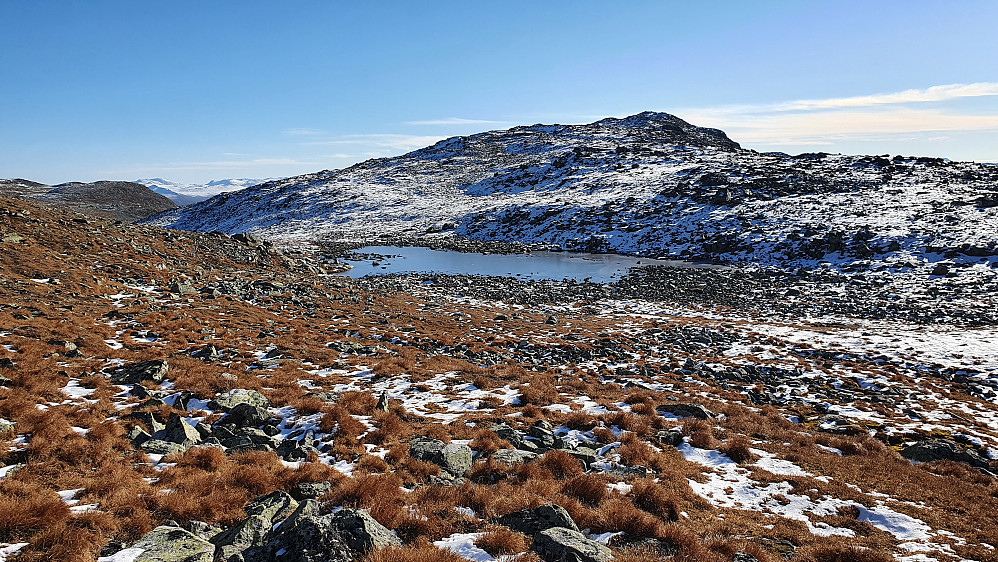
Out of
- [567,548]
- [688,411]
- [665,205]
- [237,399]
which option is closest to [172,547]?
[567,548]

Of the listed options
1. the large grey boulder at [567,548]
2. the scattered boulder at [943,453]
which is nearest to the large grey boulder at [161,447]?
the large grey boulder at [567,548]

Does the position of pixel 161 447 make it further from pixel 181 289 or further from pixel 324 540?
pixel 181 289

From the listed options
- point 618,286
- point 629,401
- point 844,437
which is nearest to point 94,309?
point 629,401

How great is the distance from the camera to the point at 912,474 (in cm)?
1098

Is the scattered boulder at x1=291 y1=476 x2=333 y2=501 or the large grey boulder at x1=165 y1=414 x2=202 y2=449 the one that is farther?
the large grey boulder at x1=165 y1=414 x2=202 y2=449

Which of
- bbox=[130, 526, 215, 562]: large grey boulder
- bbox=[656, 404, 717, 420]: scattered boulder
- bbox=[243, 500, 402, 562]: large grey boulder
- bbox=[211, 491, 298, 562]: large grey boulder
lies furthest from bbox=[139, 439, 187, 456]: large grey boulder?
bbox=[656, 404, 717, 420]: scattered boulder

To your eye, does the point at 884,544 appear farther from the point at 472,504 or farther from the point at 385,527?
the point at 385,527

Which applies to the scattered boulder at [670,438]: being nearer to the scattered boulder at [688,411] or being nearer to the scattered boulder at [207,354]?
the scattered boulder at [688,411]

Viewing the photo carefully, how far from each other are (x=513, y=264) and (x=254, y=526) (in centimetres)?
5596

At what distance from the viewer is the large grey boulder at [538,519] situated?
7.05m

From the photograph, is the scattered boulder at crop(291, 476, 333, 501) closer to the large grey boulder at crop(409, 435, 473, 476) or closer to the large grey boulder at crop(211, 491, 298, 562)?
the large grey boulder at crop(211, 491, 298, 562)

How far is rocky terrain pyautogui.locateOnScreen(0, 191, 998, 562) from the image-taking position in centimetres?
671

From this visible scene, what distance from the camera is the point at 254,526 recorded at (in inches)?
253

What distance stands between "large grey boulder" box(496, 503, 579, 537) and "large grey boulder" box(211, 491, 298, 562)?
136 inches
